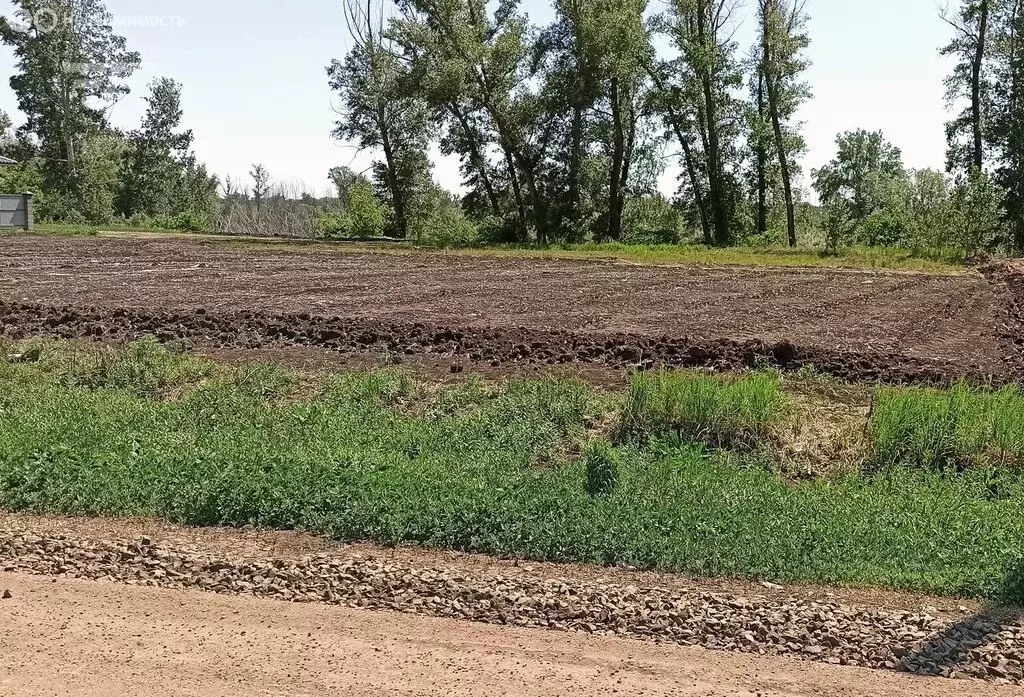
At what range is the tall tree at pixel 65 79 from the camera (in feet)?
186

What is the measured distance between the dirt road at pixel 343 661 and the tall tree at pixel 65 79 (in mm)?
58268

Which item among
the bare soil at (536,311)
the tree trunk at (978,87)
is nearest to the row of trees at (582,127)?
the tree trunk at (978,87)

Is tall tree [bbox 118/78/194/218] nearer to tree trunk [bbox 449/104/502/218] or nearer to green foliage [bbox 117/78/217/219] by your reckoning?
green foliage [bbox 117/78/217/219]

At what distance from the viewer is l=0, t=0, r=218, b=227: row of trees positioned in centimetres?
5659

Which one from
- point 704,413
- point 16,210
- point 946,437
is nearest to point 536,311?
point 704,413

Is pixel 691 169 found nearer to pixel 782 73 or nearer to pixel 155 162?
pixel 782 73

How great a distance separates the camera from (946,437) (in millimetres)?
8922

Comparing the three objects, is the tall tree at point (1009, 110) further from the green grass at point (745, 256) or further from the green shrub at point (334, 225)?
the green shrub at point (334, 225)

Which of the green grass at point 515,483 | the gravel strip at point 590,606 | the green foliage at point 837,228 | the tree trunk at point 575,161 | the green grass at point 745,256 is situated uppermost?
the tree trunk at point 575,161

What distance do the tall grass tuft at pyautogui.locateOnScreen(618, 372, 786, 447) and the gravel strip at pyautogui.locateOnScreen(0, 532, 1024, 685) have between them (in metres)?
3.84

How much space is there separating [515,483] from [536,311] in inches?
457

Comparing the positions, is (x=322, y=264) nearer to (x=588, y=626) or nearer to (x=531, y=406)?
(x=531, y=406)

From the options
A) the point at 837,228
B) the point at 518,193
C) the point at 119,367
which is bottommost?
the point at 119,367

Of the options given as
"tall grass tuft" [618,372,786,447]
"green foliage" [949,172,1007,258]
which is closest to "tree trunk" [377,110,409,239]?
"green foliage" [949,172,1007,258]
